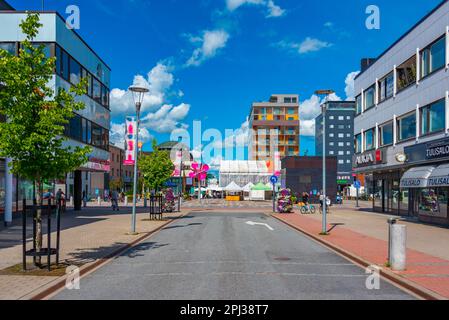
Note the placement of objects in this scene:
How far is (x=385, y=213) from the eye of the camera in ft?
116

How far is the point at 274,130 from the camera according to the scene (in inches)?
4523

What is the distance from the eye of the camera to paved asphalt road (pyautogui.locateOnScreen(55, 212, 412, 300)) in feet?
27.1

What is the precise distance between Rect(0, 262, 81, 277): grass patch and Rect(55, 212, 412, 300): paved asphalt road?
2.46ft

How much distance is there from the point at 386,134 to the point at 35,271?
28212 mm

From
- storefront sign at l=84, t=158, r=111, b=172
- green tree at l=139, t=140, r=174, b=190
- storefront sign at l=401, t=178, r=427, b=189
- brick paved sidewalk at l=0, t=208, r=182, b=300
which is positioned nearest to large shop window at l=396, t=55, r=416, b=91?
storefront sign at l=401, t=178, r=427, b=189

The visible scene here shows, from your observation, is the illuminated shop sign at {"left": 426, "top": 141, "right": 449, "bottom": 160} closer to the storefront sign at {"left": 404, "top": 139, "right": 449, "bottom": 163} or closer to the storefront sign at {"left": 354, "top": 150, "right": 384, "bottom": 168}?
the storefront sign at {"left": 404, "top": 139, "right": 449, "bottom": 163}

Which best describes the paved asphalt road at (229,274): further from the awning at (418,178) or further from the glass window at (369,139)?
the glass window at (369,139)

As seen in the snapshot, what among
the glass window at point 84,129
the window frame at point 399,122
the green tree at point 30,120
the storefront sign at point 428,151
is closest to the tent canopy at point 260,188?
the window frame at point 399,122

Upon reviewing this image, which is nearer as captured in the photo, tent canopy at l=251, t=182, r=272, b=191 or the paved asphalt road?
the paved asphalt road

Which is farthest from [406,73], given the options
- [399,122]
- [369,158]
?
[369,158]

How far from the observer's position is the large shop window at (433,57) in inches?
910

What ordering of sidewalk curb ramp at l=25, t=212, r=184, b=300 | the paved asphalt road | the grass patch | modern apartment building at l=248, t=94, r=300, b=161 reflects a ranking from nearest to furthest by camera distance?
sidewalk curb ramp at l=25, t=212, r=184, b=300, the paved asphalt road, the grass patch, modern apartment building at l=248, t=94, r=300, b=161

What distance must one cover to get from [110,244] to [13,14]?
17165 mm
